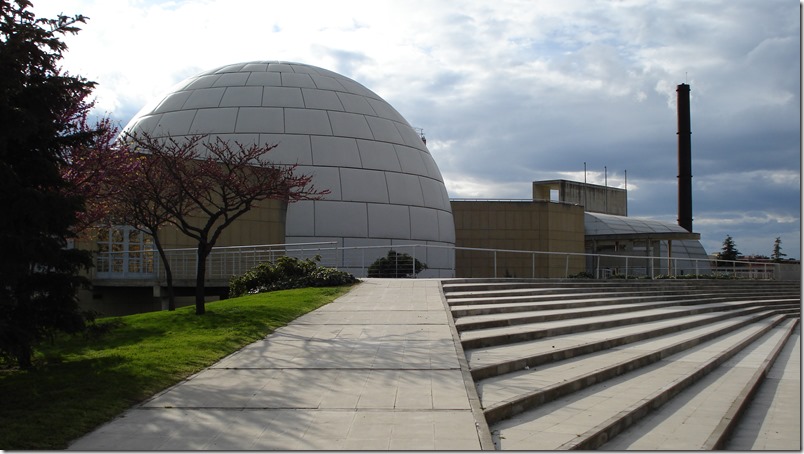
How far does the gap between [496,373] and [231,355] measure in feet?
11.7

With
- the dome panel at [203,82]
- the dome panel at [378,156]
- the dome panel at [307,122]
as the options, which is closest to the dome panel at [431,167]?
the dome panel at [378,156]

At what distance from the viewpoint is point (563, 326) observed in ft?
43.0

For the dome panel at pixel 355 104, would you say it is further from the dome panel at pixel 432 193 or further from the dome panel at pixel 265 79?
the dome panel at pixel 432 193

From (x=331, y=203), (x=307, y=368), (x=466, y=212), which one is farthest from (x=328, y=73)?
(x=307, y=368)

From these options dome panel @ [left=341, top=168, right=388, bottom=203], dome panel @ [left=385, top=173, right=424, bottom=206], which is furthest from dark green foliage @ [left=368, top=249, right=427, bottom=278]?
dome panel @ [left=385, top=173, right=424, bottom=206]

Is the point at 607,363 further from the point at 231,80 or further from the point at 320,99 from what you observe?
the point at 231,80

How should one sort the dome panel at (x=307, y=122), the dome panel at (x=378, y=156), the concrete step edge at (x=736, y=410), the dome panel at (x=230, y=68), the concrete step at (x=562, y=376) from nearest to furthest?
the concrete step edge at (x=736, y=410) → the concrete step at (x=562, y=376) → the dome panel at (x=307, y=122) → the dome panel at (x=378, y=156) → the dome panel at (x=230, y=68)

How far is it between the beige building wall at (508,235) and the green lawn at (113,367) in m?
25.1

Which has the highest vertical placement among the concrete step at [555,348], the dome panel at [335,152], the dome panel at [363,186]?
the dome panel at [335,152]

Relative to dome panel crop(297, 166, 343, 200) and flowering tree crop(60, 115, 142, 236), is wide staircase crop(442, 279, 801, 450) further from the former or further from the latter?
dome panel crop(297, 166, 343, 200)

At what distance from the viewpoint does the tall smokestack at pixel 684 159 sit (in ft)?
188

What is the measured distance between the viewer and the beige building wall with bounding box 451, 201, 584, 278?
39.2 meters

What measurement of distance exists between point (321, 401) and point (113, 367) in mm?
3259

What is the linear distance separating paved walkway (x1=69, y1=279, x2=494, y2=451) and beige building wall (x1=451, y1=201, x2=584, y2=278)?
27.9 meters
